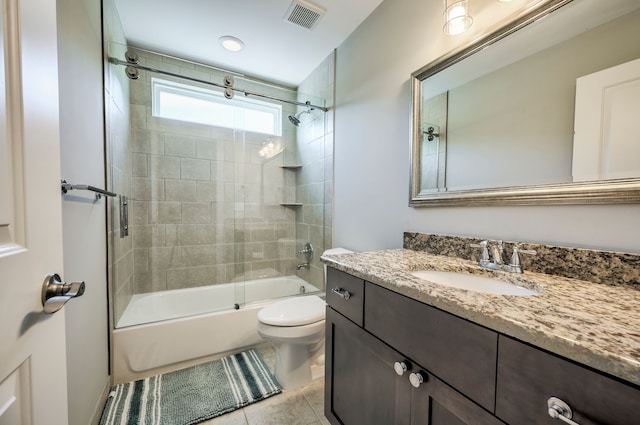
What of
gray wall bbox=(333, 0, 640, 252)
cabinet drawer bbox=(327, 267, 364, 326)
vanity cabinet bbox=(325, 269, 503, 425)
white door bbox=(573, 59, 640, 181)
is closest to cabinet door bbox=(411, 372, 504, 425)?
vanity cabinet bbox=(325, 269, 503, 425)

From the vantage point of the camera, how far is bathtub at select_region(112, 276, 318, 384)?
1563 mm

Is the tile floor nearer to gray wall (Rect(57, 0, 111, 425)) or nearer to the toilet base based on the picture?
the toilet base

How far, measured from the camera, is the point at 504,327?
482 mm

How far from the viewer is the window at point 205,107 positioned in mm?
2211

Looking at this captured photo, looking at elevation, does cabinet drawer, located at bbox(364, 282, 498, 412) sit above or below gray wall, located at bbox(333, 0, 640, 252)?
below

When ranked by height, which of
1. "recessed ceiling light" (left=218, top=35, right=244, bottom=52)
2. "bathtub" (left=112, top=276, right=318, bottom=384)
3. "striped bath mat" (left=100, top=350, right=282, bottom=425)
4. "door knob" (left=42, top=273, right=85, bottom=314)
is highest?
"recessed ceiling light" (left=218, top=35, right=244, bottom=52)

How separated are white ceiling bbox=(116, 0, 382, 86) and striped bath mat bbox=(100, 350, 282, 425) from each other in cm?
246

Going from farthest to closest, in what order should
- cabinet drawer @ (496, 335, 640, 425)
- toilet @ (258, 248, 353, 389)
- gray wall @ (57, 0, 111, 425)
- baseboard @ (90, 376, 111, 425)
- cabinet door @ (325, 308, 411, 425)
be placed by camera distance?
toilet @ (258, 248, 353, 389)
baseboard @ (90, 376, 111, 425)
gray wall @ (57, 0, 111, 425)
cabinet door @ (325, 308, 411, 425)
cabinet drawer @ (496, 335, 640, 425)

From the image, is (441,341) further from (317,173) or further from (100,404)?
(317,173)

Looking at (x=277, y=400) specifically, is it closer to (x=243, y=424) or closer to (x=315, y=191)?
(x=243, y=424)

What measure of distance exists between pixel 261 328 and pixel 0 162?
1.35 meters

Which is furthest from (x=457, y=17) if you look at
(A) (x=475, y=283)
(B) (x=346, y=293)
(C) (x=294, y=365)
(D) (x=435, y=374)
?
(C) (x=294, y=365)

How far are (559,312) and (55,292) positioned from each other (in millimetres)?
1064

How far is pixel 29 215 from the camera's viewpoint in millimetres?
469
